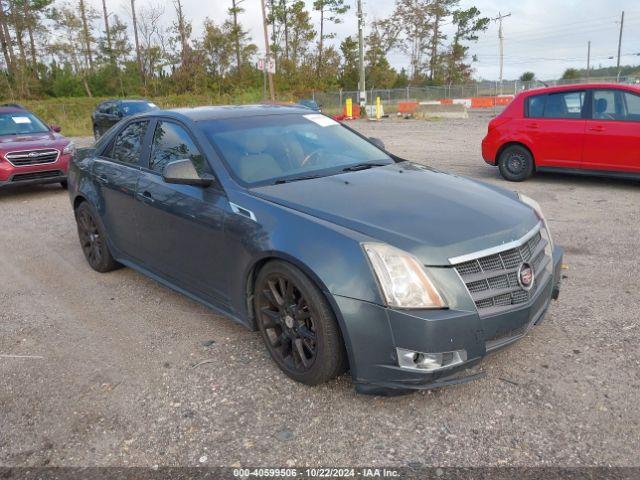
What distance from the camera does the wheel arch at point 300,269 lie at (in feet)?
9.36

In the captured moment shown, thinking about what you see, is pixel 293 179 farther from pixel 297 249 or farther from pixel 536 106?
pixel 536 106

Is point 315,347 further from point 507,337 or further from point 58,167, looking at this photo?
point 58,167

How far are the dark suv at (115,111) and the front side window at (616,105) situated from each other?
47.2ft

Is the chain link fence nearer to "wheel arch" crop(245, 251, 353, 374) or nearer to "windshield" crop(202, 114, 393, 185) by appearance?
"windshield" crop(202, 114, 393, 185)

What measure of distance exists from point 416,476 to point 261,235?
1.54 meters

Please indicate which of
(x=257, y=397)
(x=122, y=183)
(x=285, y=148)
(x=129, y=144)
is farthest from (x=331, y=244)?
(x=129, y=144)

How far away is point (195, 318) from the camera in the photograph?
4.33 metres

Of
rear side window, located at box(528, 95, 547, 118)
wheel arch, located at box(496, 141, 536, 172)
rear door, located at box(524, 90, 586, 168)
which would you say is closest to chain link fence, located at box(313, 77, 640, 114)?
wheel arch, located at box(496, 141, 536, 172)

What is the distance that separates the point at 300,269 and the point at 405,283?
598mm

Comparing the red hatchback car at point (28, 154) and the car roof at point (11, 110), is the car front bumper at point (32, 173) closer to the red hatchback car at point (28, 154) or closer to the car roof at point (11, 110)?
the red hatchback car at point (28, 154)

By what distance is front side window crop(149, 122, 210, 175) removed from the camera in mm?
3941

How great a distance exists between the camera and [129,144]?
485 cm

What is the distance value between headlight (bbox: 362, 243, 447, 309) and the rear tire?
730cm

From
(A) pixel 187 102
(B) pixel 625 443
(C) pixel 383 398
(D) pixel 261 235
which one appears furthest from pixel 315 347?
(A) pixel 187 102
